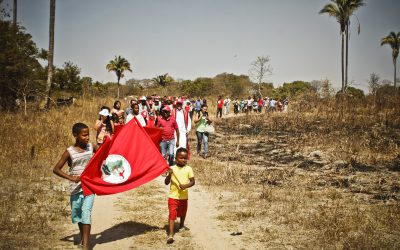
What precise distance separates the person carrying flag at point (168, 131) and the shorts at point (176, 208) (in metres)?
4.36

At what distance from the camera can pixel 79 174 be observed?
16.7 ft

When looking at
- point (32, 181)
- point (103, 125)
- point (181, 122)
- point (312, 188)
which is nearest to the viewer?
point (103, 125)

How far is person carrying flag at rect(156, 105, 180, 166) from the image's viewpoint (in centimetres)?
1004

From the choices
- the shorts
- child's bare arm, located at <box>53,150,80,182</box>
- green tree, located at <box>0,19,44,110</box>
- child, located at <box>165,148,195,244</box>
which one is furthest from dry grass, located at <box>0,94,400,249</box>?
green tree, located at <box>0,19,44,110</box>

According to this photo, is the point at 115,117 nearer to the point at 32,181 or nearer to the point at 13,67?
the point at 32,181

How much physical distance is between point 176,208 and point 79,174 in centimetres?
159

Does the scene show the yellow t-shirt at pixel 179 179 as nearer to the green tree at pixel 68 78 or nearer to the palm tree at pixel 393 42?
the green tree at pixel 68 78

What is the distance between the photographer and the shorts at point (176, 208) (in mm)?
5605

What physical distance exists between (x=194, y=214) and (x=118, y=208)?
1637 mm

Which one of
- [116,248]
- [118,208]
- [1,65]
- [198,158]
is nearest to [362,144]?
[198,158]

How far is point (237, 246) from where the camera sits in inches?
217

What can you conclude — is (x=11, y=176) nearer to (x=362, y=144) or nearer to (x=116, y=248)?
(x=116, y=248)

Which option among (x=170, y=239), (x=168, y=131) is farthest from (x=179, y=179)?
(x=168, y=131)

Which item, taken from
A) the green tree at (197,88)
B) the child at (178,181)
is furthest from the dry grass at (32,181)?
the green tree at (197,88)
